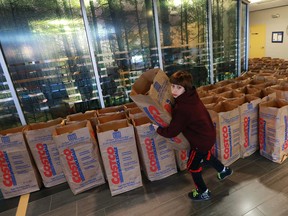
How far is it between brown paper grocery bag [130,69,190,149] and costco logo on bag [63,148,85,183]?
0.84 meters

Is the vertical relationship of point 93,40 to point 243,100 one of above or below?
above

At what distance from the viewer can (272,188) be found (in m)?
1.66

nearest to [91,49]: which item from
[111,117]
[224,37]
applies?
[111,117]

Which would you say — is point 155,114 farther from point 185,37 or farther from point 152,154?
point 185,37

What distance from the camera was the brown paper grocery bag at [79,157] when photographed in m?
1.71

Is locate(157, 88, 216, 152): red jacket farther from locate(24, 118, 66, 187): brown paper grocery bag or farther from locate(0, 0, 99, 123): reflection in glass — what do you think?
locate(0, 0, 99, 123): reflection in glass

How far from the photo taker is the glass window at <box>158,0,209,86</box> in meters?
3.13

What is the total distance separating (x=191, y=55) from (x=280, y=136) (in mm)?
2084

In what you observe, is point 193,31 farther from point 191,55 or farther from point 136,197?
point 136,197

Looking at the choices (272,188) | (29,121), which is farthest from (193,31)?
(29,121)

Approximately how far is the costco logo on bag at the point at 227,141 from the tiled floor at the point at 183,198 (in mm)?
178

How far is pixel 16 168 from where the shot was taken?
74.4 inches

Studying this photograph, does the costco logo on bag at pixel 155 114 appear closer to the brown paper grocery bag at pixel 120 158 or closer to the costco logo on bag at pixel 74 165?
the brown paper grocery bag at pixel 120 158

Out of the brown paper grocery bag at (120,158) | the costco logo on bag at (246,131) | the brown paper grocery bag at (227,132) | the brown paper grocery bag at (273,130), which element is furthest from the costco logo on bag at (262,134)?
the brown paper grocery bag at (120,158)
